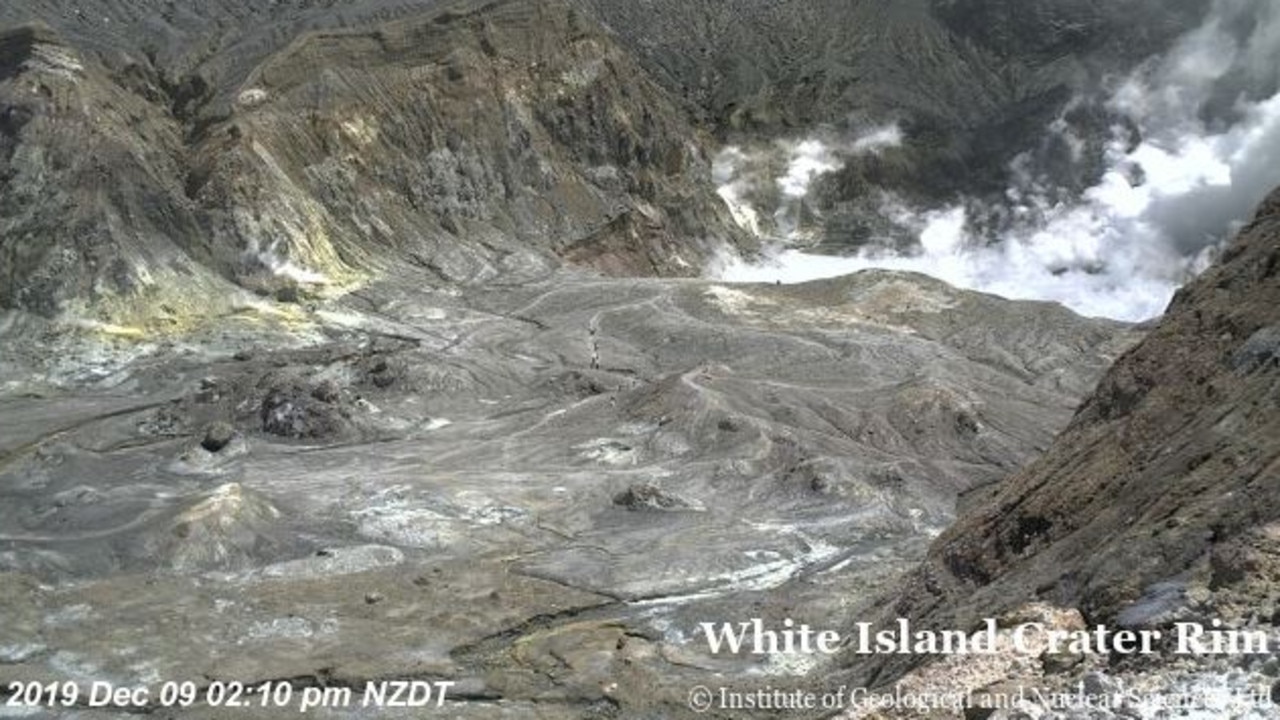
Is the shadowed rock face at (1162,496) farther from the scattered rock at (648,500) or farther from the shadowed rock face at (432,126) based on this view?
the shadowed rock face at (432,126)

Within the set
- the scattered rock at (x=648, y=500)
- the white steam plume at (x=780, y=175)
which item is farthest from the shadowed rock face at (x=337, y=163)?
the scattered rock at (x=648, y=500)

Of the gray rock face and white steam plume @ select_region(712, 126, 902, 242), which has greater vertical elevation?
white steam plume @ select_region(712, 126, 902, 242)

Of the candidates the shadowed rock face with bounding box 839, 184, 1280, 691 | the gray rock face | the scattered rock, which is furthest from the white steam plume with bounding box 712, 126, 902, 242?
the shadowed rock face with bounding box 839, 184, 1280, 691

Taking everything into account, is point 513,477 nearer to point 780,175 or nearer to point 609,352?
point 609,352

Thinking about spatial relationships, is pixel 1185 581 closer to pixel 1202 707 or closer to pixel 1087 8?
pixel 1202 707

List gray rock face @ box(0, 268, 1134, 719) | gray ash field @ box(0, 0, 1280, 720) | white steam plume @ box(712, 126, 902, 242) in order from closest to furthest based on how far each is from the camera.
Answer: gray ash field @ box(0, 0, 1280, 720)
gray rock face @ box(0, 268, 1134, 719)
white steam plume @ box(712, 126, 902, 242)

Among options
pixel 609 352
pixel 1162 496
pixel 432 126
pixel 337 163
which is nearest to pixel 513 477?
pixel 609 352

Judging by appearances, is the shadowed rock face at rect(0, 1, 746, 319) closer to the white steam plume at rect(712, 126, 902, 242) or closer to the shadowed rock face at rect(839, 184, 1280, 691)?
the white steam plume at rect(712, 126, 902, 242)
